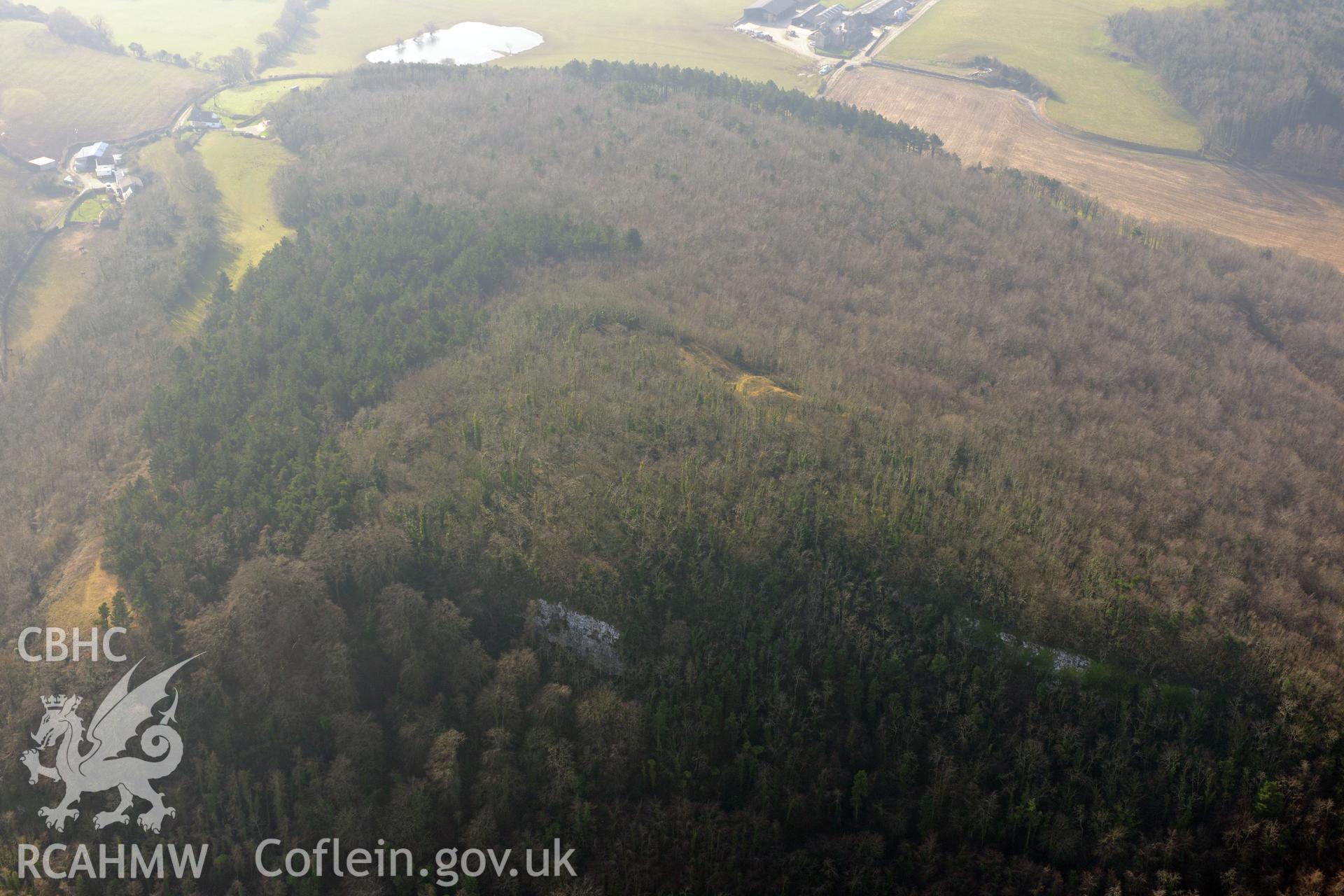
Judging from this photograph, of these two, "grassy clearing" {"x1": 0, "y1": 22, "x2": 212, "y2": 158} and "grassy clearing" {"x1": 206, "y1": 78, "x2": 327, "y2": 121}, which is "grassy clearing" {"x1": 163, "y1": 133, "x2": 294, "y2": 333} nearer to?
"grassy clearing" {"x1": 206, "y1": 78, "x2": 327, "y2": 121}

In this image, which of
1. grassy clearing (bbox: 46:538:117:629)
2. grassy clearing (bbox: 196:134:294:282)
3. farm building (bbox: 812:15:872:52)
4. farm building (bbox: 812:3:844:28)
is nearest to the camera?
grassy clearing (bbox: 46:538:117:629)

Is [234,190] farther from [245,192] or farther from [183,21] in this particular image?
[183,21]

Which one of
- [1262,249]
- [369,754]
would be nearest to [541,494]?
[369,754]

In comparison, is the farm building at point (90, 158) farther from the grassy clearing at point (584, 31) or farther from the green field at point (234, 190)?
the grassy clearing at point (584, 31)

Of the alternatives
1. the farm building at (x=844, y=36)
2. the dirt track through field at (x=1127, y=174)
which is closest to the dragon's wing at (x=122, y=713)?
the dirt track through field at (x=1127, y=174)

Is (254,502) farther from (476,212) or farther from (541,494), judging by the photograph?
(476,212)

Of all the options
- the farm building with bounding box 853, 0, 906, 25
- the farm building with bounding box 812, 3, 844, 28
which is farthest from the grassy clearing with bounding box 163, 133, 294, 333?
the farm building with bounding box 853, 0, 906, 25
